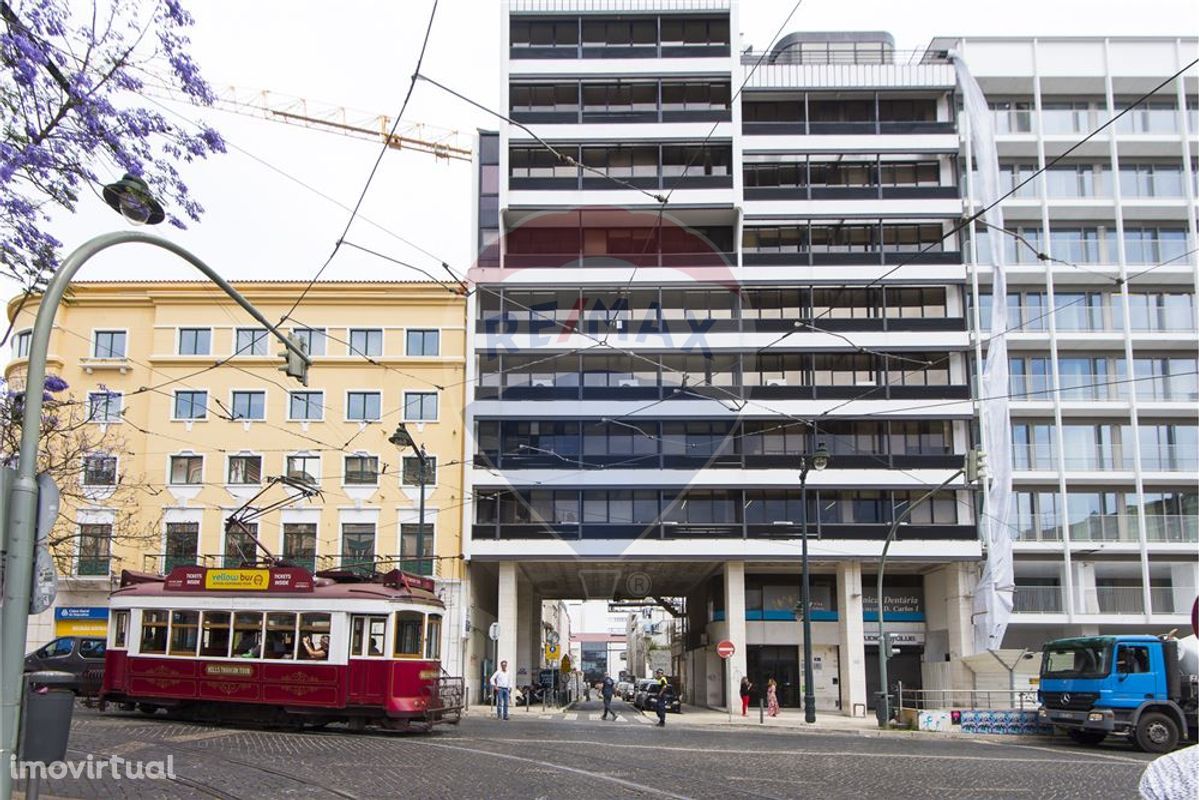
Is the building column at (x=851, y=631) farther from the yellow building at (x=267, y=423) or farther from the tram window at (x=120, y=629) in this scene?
the tram window at (x=120, y=629)

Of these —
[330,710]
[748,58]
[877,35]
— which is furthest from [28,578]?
[877,35]

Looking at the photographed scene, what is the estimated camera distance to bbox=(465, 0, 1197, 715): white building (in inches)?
1661

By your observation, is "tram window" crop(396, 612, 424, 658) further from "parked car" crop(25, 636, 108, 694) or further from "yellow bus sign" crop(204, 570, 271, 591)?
"parked car" crop(25, 636, 108, 694)

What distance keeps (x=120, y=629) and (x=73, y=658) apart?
7.08 metres

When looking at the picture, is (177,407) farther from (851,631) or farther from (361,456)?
(851,631)

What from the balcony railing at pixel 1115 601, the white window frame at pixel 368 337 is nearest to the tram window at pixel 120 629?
the white window frame at pixel 368 337

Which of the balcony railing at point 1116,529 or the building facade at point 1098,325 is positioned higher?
the building facade at point 1098,325

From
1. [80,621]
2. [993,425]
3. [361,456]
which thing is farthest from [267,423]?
[993,425]

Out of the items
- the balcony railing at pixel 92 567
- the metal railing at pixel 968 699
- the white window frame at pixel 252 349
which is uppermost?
the white window frame at pixel 252 349

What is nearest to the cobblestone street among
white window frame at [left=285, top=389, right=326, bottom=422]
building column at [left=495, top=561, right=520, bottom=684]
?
building column at [left=495, top=561, right=520, bottom=684]

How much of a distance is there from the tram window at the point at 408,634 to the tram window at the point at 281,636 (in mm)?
2114

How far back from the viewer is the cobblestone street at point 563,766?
1348 centimetres

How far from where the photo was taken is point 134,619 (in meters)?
23.8

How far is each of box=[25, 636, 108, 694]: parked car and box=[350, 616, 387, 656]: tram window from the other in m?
10.4
